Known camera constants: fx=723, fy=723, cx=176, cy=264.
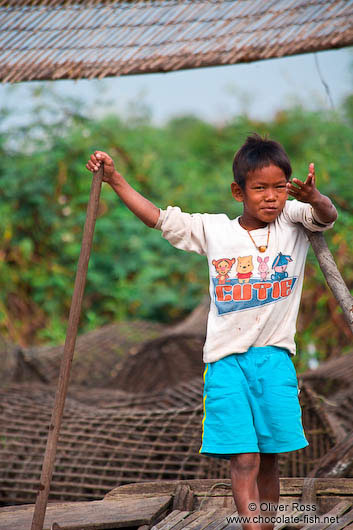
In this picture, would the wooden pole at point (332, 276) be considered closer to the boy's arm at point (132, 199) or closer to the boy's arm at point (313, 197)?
the boy's arm at point (313, 197)

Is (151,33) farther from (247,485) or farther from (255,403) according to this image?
(247,485)

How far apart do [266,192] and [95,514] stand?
3.95 feet

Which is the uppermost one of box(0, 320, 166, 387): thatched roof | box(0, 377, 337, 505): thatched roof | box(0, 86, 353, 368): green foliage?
box(0, 86, 353, 368): green foliage

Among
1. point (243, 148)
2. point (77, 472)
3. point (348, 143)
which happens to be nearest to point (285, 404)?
point (243, 148)

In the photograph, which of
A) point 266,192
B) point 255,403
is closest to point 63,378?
point 255,403

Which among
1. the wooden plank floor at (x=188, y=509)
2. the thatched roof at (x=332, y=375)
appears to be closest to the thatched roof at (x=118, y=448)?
the wooden plank floor at (x=188, y=509)

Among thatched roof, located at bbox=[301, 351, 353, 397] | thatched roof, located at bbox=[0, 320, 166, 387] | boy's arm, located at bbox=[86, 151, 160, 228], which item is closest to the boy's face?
boy's arm, located at bbox=[86, 151, 160, 228]

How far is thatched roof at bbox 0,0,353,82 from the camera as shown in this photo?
2.79 meters

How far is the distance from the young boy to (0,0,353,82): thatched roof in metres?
0.69

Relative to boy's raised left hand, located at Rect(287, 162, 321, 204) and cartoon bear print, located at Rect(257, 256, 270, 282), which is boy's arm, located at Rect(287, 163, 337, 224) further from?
cartoon bear print, located at Rect(257, 256, 270, 282)

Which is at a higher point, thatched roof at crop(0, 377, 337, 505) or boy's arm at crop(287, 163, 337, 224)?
boy's arm at crop(287, 163, 337, 224)

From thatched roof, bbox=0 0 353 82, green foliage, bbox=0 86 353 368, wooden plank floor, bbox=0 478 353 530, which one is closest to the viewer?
wooden plank floor, bbox=0 478 353 530

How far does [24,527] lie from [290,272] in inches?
45.9

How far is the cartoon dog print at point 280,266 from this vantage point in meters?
2.22
